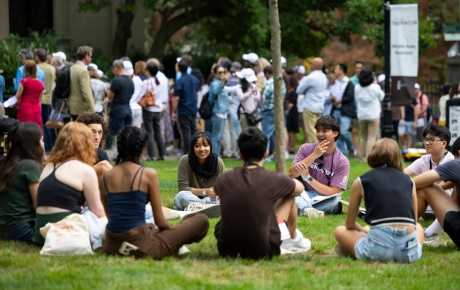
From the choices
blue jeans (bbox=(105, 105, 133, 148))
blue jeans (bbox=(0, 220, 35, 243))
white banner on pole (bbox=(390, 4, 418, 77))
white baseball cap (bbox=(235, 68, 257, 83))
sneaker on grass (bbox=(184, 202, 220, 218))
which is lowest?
sneaker on grass (bbox=(184, 202, 220, 218))

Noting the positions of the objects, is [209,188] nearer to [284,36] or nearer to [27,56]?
[27,56]

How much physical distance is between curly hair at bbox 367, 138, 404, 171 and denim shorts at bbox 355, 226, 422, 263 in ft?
1.86

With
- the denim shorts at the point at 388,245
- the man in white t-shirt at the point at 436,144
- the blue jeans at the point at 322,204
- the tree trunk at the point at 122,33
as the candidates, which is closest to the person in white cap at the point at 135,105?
the blue jeans at the point at 322,204

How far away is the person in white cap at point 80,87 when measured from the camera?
692 inches

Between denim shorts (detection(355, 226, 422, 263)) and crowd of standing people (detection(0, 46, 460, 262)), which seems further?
denim shorts (detection(355, 226, 422, 263))

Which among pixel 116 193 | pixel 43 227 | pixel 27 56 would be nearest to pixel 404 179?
pixel 116 193

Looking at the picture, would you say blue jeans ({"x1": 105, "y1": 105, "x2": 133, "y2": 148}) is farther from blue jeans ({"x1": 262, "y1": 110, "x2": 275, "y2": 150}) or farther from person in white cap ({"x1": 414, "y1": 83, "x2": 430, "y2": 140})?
person in white cap ({"x1": 414, "y1": 83, "x2": 430, "y2": 140})

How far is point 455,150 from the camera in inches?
396

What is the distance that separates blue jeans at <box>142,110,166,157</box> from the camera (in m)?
20.0

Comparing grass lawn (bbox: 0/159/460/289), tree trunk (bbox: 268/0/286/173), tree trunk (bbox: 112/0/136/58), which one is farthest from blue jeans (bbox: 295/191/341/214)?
tree trunk (bbox: 112/0/136/58)

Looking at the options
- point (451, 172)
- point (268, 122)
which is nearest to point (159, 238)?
point (451, 172)

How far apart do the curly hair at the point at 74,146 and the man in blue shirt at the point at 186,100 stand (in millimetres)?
10851

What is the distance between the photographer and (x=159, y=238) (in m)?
8.76

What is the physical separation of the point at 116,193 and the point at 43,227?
86 cm
